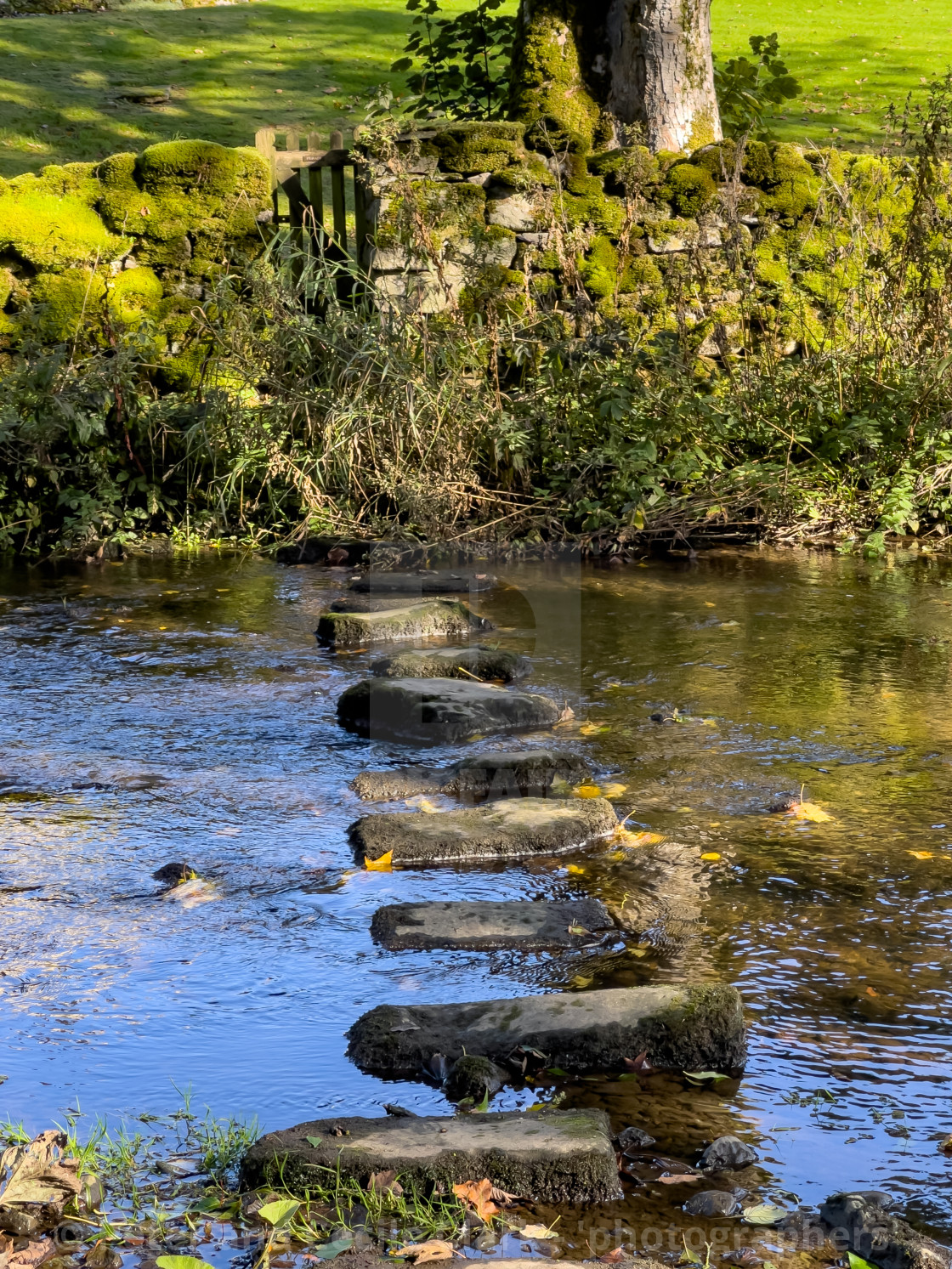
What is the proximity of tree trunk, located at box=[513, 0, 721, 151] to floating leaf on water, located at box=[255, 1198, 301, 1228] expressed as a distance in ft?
28.8

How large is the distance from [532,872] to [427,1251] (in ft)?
4.88

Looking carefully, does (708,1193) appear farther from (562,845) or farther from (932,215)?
(932,215)

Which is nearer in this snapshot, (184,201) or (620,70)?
(184,201)

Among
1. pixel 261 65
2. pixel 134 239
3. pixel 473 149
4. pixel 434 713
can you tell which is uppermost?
pixel 261 65

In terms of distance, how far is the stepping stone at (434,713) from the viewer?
4578mm

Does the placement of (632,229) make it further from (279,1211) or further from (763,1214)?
(279,1211)

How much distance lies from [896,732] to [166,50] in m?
20.4

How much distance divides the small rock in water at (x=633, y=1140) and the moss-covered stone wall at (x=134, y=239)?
6.63 meters

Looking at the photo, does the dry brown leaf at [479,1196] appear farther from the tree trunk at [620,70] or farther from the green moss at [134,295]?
the tree trunk at [620,70]

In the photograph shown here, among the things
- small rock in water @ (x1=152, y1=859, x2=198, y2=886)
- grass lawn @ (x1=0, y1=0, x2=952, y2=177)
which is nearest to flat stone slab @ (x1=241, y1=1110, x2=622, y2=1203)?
small rock in water @ (x1=152, y1=859, x2=198, y2=886)

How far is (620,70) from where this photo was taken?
980 cm

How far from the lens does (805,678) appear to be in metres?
5.04

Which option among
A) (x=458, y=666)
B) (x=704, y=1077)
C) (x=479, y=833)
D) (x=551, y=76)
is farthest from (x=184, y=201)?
(x=704, y=1077)

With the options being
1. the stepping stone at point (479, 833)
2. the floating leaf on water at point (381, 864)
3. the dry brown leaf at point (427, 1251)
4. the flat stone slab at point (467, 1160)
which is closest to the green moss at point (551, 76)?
the stepping stone at point (479, 833)
